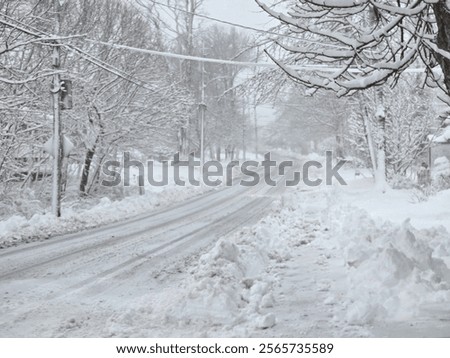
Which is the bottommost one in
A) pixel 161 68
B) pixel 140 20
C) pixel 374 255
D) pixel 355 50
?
pixel 374 255

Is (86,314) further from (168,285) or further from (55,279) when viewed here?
(55,279)

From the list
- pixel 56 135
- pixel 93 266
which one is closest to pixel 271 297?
pixel 93 266

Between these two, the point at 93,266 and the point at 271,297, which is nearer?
the point at 271,297

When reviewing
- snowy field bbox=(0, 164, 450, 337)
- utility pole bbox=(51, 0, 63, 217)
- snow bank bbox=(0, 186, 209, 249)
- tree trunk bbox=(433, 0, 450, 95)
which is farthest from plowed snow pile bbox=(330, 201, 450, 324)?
utility pole bbox=(51, 0, 63, 217)

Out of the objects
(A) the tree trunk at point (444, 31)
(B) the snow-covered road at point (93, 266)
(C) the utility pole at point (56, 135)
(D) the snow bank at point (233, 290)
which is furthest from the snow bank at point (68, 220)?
(A) the tree trunk at point (444, 31)

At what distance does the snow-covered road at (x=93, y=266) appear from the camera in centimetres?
481

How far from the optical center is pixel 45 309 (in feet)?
16.0

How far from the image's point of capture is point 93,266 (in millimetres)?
7094

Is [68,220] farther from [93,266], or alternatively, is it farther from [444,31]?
[444,31]

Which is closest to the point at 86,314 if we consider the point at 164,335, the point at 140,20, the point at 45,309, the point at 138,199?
the point at 45,309

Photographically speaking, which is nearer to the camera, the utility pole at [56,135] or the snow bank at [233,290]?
the snow bank at [233,290]

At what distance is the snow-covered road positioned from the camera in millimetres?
4812

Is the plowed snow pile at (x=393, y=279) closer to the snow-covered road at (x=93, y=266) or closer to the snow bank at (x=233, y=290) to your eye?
the snow bank at (x=233, y=290)
